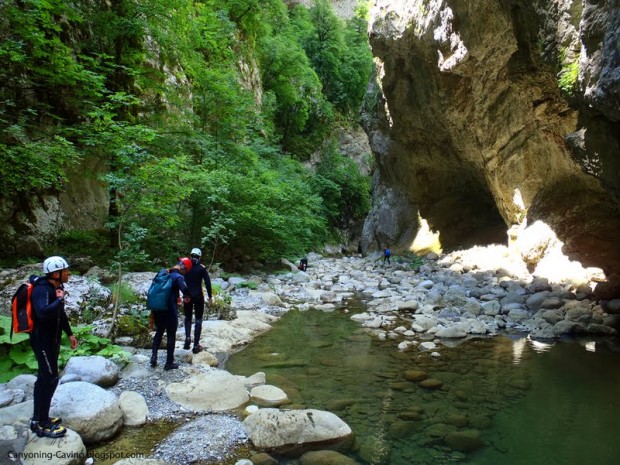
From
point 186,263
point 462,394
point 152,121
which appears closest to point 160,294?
point 186,263

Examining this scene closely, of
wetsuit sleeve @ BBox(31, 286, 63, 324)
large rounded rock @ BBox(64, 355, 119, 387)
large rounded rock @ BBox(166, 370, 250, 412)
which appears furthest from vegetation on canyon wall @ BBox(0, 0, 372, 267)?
wetsuit sleeve @ BBox(31, 286, 63, 324)

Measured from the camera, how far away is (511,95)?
12.6 meters

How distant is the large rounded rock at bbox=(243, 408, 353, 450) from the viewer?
3.78m

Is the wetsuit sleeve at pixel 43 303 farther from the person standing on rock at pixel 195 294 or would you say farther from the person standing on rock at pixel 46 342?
the person standing on rock at pixel 195 294

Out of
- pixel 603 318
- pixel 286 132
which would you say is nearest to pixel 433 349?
pixel 603 318

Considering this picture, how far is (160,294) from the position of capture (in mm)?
5043

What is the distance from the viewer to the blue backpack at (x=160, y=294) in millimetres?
5039

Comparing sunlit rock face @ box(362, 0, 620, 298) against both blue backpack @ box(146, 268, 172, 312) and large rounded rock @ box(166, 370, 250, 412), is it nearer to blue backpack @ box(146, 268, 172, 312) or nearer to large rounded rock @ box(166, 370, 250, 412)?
large rounded rock @ box(166, 370, 250, 412)

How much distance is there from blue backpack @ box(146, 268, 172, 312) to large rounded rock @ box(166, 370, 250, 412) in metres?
0.98

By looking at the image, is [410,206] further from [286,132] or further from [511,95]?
[286,132]

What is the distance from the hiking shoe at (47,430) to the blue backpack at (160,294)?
1872mm

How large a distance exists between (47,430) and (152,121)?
8984 mm

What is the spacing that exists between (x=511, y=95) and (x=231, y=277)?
1077 cm

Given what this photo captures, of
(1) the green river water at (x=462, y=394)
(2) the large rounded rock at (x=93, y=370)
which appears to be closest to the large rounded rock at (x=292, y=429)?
(1) the green river water at (x=462, y=394)
